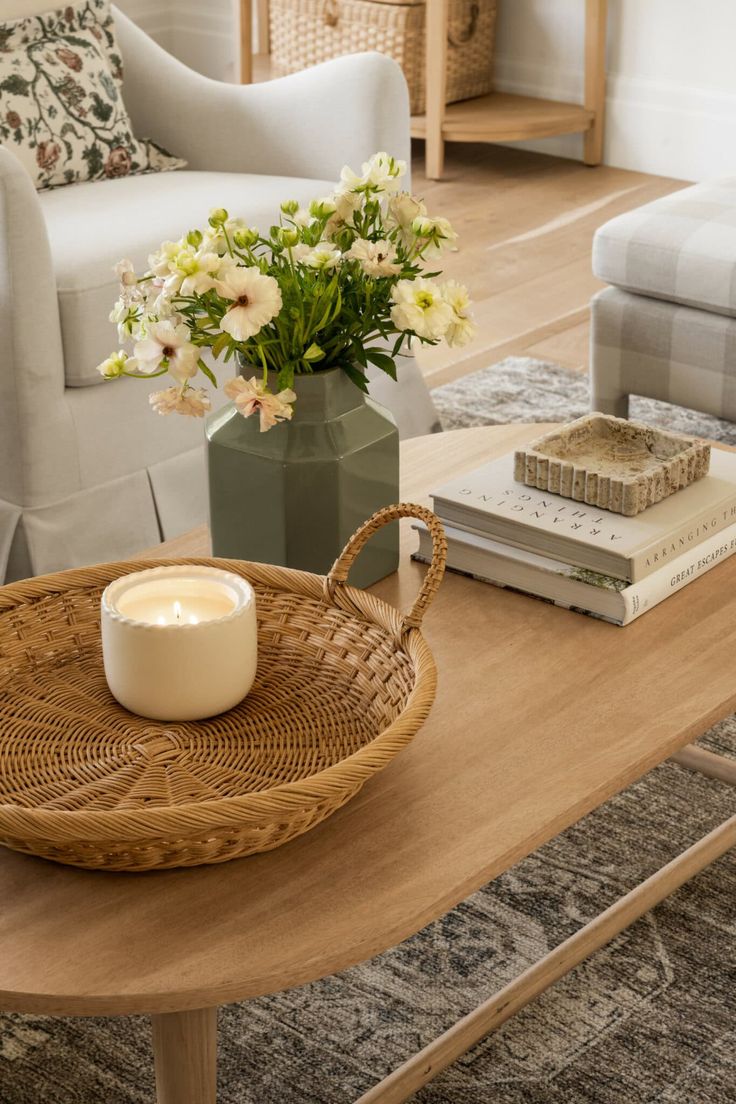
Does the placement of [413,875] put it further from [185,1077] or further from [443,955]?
[443,955]

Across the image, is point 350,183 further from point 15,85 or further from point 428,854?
point 15,85

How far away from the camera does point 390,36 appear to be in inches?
167

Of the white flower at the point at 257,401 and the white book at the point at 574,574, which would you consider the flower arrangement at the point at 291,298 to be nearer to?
the white flower at the point at 257,401

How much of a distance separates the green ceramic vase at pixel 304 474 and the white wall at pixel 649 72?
334 cm

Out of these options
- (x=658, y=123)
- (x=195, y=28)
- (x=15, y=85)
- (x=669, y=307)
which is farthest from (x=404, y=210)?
(x=195, y=28)

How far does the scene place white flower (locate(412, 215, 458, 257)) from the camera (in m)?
1.18

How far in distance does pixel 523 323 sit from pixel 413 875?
2.41m

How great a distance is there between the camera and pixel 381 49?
430cm

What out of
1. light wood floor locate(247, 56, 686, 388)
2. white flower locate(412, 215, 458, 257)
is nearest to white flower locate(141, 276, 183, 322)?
white flower locate(412, 215, 458, 257)

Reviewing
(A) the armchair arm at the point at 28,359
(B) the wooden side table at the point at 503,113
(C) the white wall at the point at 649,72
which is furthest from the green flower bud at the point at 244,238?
(C) the white wall at the point at 649,72

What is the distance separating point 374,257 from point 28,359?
0.96 meters

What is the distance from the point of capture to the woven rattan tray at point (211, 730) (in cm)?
85

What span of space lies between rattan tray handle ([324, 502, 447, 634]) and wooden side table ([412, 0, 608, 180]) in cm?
328

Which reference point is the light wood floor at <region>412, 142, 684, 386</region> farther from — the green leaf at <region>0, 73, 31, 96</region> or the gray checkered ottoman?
the green leaf at <region>0, 73, 31, 96</region>
